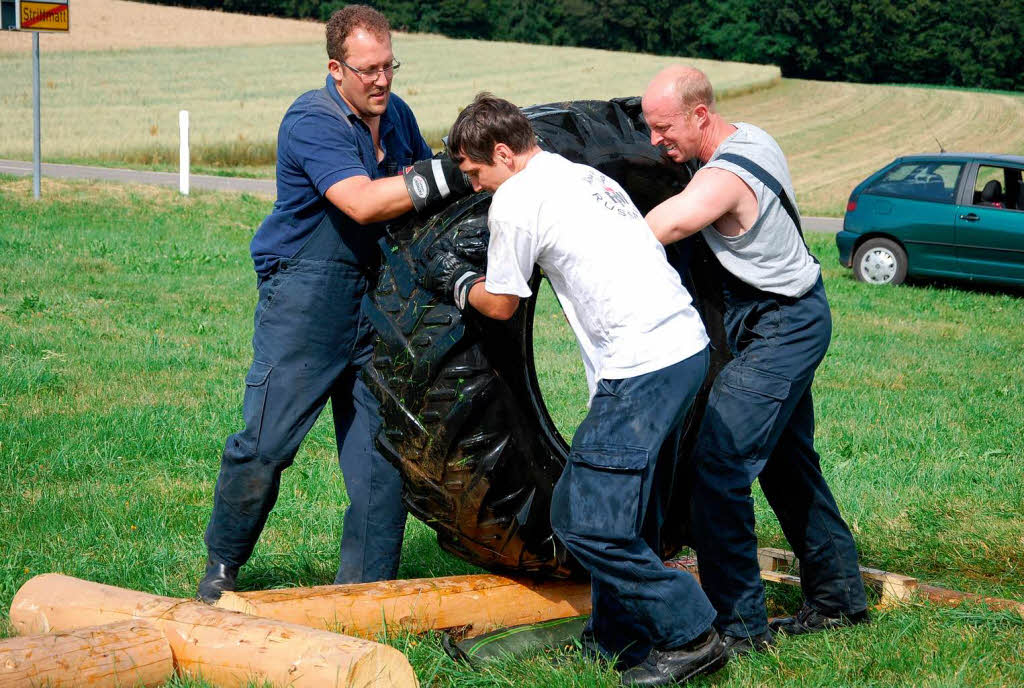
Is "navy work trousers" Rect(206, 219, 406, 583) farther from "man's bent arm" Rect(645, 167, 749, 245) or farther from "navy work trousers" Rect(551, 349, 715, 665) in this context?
"man's bent arm" Rect(645, 167, 749, 245)

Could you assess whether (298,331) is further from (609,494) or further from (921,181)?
(921,181)

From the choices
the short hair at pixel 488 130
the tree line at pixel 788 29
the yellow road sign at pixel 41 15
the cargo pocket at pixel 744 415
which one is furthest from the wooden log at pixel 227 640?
the tree line at pixel 788 29

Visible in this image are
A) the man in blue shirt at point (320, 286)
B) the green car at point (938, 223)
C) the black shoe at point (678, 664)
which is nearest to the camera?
the black shoe at point (678, 664)

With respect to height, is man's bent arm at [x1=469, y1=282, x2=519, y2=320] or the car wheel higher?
man's bent arm at [x1=469, y1=282, x2=519, y2=320]

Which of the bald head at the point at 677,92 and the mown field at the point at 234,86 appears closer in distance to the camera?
the bald head at the point at 677,92

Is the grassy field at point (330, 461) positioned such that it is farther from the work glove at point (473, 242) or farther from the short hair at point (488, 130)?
the short hair at point (488, 130)

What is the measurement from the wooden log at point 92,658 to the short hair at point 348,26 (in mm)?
2172

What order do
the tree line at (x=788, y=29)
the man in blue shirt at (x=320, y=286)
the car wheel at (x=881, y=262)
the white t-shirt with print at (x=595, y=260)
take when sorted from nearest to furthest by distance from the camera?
the white t-shirt with print at (x=595, y=260) < the man in blue shirt at (x=320, y=286) < the car wheel at (x=881, y=262) < the tree line at (x=788, y=29)

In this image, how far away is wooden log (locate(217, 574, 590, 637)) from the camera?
370 centimetres

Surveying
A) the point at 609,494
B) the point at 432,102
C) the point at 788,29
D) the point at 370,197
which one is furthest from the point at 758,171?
the point at 788,29

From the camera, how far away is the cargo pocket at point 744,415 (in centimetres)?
394

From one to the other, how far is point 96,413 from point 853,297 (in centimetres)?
919

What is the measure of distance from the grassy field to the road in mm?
9199

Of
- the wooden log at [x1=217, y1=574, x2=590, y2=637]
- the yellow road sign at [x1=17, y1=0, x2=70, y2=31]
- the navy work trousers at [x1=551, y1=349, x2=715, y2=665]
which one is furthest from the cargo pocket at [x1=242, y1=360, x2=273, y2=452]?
the yellow road sign at [x1=17, y1=0, x2=70, y2=31]
